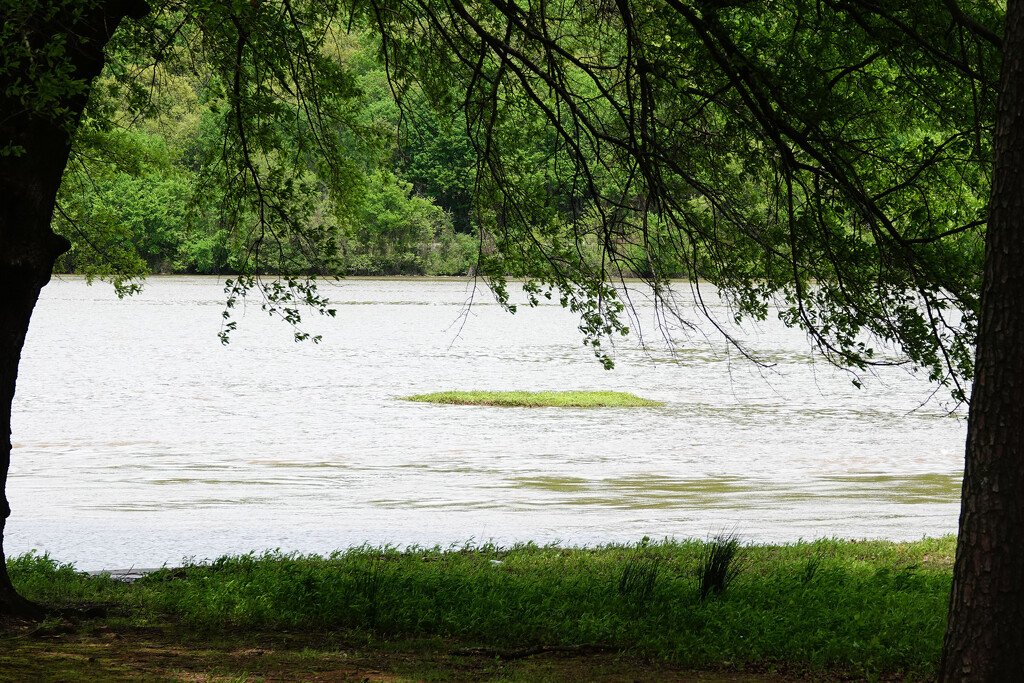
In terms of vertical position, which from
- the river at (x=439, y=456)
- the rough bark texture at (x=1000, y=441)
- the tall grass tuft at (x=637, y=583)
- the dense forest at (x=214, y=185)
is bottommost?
the river at (x=439, y=456)

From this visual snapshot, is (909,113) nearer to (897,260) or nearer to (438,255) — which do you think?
(897,260)

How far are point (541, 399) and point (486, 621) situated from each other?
57.7 feet

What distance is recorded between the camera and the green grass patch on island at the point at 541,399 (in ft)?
80.9

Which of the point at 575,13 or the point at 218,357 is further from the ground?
the point at 575,13

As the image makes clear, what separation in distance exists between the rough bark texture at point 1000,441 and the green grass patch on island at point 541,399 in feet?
63.8

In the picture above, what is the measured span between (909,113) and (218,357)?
3083cm

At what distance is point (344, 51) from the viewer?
1352 centimetres

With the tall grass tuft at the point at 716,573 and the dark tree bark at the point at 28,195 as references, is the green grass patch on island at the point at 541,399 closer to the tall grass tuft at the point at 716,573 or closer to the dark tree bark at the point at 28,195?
the tall grass tuft at the point at 716,573

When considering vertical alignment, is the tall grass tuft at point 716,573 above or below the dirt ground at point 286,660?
above

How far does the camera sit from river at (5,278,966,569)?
39.1 feet

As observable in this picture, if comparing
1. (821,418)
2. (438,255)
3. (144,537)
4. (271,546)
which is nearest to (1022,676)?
(271,546)

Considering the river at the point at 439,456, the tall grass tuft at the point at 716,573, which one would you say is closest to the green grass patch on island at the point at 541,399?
the river at the point at 439,456

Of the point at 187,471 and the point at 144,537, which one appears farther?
the point at 187,471

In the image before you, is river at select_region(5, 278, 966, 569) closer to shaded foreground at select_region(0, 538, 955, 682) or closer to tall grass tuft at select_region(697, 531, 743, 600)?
tall grass tuft at select_region(697, 531, 743, 600)
